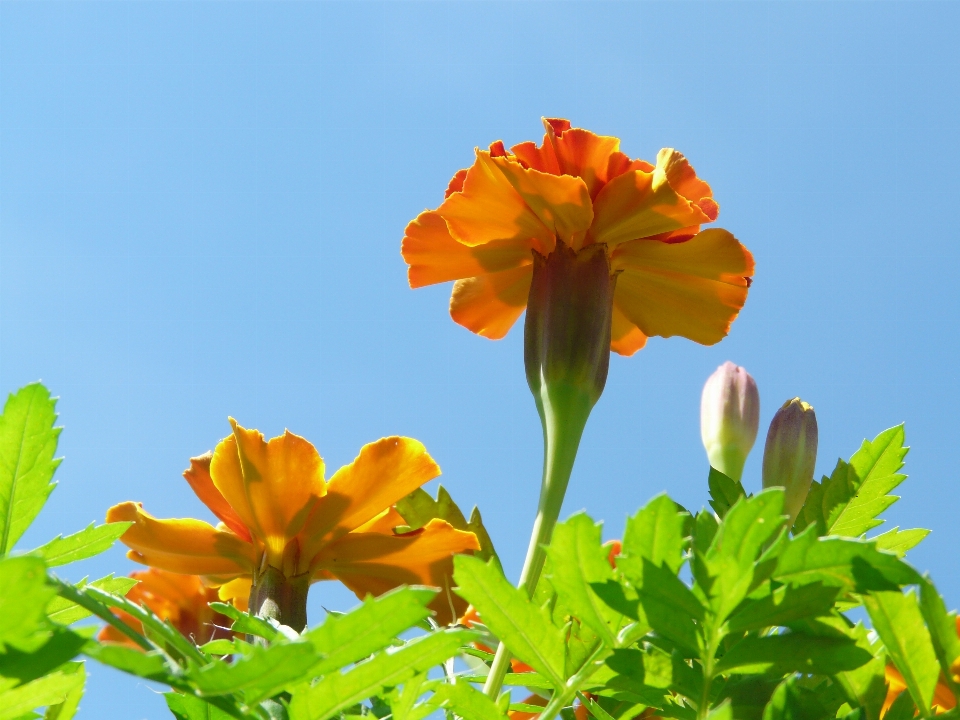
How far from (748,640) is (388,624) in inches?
8.5

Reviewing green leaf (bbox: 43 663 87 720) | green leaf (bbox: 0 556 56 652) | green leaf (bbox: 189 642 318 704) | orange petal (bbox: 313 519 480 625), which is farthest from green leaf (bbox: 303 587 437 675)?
orange petal (bbox: 313 519 480 625)

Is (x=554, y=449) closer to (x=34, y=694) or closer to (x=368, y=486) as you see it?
(x=368, y=486)

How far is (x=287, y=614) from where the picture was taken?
2.90ft

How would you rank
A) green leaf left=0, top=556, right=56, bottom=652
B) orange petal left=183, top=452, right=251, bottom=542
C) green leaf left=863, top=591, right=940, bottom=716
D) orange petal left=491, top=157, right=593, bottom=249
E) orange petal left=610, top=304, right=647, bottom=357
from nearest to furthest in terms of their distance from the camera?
green leaf left=0, top=556, right=56, bottom=652, green leaf left=863, top=591, right=940, bottom=716, orange petal left=491, top=157, right=593, bottom=249, orange petal left=183, top=452, right=251, bottom=542, orange petal left=610, top=304, right=647, bottom=357

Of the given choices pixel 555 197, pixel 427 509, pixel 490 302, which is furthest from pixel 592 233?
pixel 427 509

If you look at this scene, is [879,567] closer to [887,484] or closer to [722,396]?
[887,484]

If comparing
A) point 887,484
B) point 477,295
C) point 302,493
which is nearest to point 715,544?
point 887,484

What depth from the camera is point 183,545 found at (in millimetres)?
923

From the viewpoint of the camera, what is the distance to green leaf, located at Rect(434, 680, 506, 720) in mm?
514

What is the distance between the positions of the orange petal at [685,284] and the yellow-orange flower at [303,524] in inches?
11.8

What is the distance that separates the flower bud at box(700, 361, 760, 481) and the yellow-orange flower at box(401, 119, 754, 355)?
6cm

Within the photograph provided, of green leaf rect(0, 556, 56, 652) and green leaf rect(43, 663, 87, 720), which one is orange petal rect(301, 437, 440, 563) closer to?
green leaf rect(43, 663, 87, 720)

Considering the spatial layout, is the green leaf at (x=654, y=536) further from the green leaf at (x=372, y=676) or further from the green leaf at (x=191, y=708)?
the green leaf at (x=191, y=708)

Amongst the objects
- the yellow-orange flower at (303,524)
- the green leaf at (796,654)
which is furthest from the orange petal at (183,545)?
the green leaf at (796,654)
